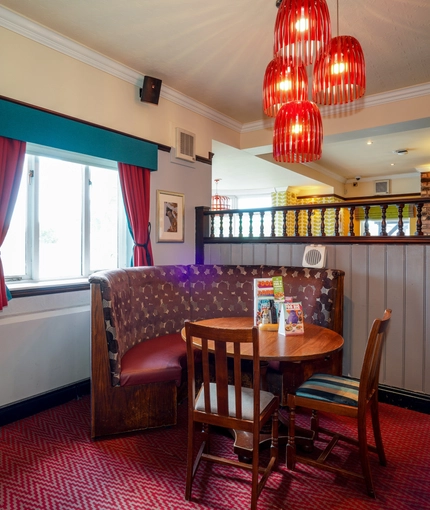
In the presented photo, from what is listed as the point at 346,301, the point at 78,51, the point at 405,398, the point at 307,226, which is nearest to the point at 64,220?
the point at 78,51

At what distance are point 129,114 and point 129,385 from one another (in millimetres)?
2530

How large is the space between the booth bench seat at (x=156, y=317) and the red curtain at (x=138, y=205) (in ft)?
1.07

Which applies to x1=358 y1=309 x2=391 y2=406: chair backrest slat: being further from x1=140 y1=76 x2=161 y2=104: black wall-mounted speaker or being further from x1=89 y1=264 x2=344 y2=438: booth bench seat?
x1=140 y1=76 x2=161 y2=104: black wall-mounted speaker

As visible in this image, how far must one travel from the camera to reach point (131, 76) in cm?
356

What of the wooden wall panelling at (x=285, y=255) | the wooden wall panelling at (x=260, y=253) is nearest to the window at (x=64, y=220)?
the wooden wall panelling at (x=260, y=253)

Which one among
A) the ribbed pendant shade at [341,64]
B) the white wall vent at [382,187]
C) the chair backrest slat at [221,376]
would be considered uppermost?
the white wall vent at [382,187]

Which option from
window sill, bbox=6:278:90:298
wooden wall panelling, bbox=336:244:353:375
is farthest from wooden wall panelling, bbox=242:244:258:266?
window sill, bbox=6:278:90:298

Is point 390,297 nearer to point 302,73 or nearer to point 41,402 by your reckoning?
point 302,73

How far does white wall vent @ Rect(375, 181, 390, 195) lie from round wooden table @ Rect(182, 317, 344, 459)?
7.23m

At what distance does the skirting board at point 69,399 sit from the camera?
2.70 metres

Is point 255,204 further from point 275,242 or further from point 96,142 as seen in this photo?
point 96,142

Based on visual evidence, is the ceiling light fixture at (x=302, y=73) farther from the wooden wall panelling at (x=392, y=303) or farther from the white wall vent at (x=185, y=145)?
the white wall vent at (x=185, y=145)

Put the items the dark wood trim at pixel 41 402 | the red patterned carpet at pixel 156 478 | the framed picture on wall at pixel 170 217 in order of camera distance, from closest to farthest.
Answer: the red patterned carpet at pixel 156 478 → the dark wood trim at pixel 41 402 → the framed picture on wall at pixel 170 217

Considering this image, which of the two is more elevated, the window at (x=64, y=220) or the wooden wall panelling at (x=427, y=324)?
the window at (x=64, y=220)
